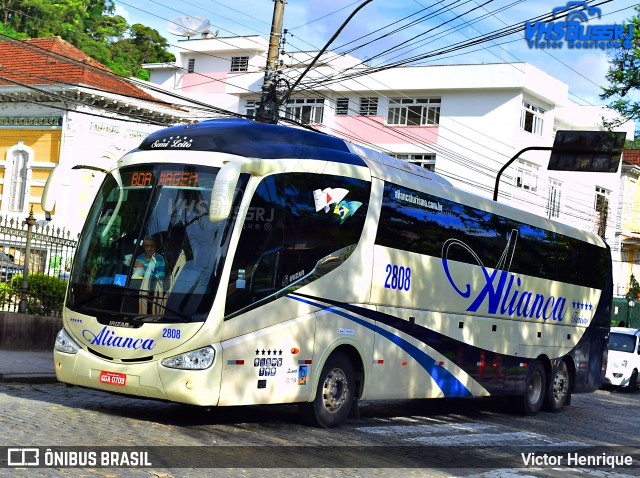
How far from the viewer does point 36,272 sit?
1980 cm

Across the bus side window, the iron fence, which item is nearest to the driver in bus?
the bus side window

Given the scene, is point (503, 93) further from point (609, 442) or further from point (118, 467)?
point (118, 467)

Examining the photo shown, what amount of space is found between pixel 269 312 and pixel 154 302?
138cm

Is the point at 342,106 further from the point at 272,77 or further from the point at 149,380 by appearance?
the point at 149,380

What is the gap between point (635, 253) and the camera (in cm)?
5956

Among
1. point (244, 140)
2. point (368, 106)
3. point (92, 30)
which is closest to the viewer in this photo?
point (244, 140)

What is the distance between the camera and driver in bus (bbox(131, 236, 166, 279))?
11039mm

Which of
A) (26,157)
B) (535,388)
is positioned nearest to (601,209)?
(26,157)

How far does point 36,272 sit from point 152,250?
31.2 feet

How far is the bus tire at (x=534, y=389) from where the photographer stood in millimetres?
17938

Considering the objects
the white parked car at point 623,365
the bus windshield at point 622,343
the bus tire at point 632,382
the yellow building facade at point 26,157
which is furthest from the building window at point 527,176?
the yellow building facade at point 26,157

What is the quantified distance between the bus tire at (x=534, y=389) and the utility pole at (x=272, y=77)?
8273 millimetres

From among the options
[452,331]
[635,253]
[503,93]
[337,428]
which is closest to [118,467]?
[337,428]

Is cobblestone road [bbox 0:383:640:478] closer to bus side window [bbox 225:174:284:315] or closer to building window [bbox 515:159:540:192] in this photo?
bus side window [bbox 225:174:284:315]
